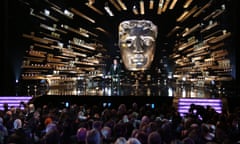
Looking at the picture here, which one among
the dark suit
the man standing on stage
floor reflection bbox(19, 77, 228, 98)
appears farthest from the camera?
the man standing on stage

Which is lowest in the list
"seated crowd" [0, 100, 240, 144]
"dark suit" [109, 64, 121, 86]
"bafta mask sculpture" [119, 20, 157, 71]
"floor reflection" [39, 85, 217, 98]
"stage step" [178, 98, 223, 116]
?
"seated crowd" [0, 100, 240, 144]

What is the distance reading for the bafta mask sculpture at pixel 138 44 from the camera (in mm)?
16297

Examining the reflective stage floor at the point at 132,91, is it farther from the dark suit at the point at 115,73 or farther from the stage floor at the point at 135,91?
the dark suit at the point at 115,73

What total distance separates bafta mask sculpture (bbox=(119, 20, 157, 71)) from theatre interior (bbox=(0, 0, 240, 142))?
0.04 metres

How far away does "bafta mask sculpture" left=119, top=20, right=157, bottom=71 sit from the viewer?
16.3 meters

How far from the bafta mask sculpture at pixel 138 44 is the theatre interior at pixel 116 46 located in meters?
0.04

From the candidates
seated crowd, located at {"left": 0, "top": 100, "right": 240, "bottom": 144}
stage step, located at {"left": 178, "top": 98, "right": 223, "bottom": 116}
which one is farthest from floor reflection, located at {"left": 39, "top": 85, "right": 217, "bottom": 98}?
seated crowd, located at {"left": 0, "top": 100, "right": 240, "bottom": 144}

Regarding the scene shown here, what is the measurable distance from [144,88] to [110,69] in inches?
68.6

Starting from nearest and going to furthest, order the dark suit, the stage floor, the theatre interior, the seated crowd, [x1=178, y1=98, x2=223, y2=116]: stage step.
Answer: the seated crowd
[x1=178, y1=98, x2=223, y2=116]: stage step
the stage floor
the theatre interior
the dark suit

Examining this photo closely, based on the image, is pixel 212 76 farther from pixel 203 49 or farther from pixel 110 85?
pixel 110 85

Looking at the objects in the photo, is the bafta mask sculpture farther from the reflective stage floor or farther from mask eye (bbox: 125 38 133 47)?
the reflective stage floor

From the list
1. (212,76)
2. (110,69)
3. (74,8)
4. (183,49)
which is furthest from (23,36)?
(212,76)

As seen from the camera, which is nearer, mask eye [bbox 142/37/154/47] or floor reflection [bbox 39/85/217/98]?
floor reflection [bbox 39/85/217/98]

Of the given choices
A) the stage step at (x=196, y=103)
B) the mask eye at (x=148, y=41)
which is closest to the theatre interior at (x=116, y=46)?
the mask eye at (x=148, y=41)
